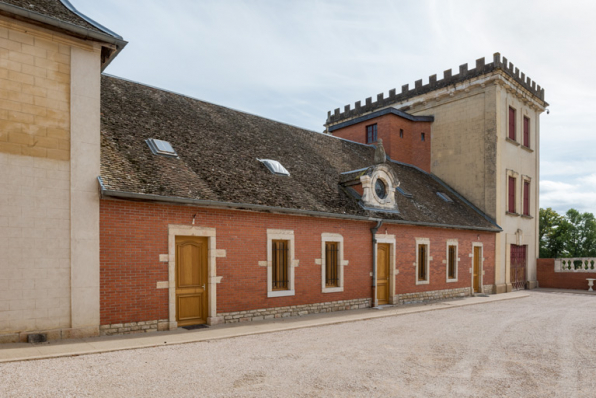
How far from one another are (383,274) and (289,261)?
500cm

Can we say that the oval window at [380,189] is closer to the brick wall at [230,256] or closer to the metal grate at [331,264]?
the brick wall at [230,256]

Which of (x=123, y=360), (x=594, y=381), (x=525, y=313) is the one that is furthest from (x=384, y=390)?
(x=525, y=313)

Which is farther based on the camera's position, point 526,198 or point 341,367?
point 526,198

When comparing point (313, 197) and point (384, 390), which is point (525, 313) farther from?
point (384, 390)

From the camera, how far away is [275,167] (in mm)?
14680

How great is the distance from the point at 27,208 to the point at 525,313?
49.4 feet

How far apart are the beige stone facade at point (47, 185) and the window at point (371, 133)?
17622mm

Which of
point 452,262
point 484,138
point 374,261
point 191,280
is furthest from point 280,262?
point 484,138

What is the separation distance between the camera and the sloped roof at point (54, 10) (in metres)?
9.07

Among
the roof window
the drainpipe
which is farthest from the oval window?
the roof window

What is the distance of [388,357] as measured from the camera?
26.7 ft

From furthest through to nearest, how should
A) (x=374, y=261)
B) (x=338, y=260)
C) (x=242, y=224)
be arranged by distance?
1. (x=374, y=261)
2. (x=338, y=260)
3. (x=242, y=224)

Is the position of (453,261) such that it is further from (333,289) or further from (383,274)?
(333,289)

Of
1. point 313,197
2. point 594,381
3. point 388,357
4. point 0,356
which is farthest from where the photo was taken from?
point 313,197
